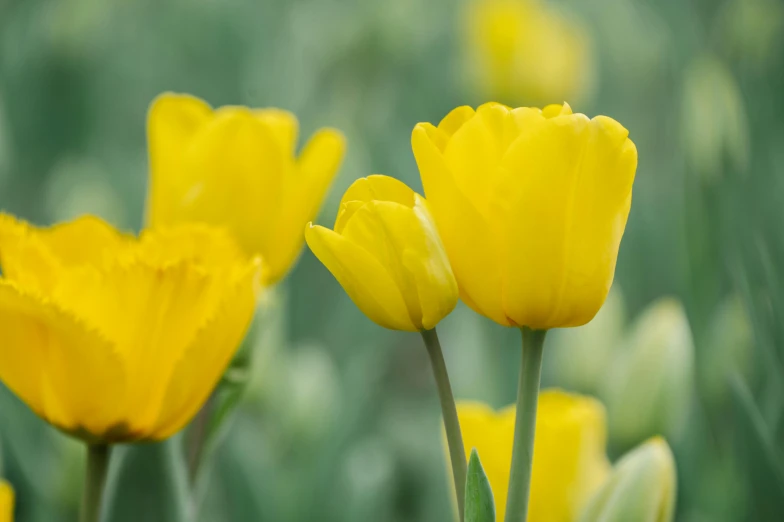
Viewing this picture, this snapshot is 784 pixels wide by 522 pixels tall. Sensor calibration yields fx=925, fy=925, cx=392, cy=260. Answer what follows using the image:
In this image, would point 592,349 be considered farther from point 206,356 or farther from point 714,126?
point 206,356

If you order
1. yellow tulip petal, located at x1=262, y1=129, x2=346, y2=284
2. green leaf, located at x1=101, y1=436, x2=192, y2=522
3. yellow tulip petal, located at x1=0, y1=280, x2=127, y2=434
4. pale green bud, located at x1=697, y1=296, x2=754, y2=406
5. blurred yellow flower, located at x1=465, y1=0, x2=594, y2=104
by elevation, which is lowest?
green leaf, located at x1=101, y1=436, x2=192, y2=522

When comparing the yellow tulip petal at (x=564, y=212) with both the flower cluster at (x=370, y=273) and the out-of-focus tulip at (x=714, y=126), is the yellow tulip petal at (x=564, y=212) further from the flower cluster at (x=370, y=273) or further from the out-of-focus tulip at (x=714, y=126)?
the out-of-focus tulip at (x=714, y=126)

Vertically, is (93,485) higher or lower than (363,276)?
lower

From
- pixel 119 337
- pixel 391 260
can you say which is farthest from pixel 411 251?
pixel 119 337

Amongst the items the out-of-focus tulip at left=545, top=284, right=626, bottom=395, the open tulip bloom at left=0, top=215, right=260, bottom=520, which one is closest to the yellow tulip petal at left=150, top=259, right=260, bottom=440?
the open tulip bloom at left=0, top=215, right=260, bottom=520

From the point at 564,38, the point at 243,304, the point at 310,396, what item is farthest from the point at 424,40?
the point at 243,304

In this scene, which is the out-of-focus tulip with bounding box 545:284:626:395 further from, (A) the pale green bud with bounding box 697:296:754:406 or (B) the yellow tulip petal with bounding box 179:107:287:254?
(B) the yellow tulip petal with bounding box 179:107:287:254

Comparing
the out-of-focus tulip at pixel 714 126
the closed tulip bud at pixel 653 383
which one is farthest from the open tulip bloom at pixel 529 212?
the out-of-focus tulip at pixel 714 126
